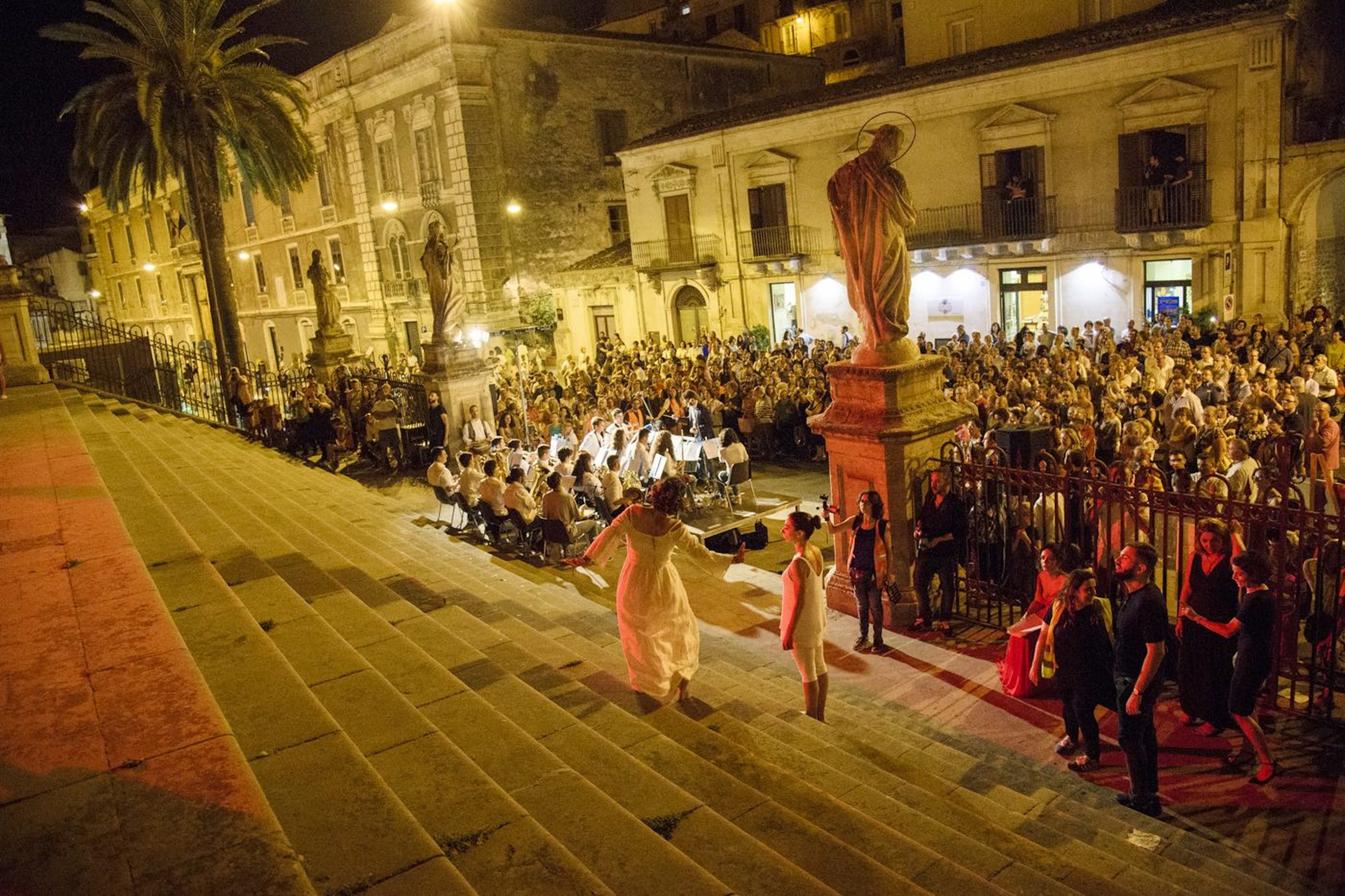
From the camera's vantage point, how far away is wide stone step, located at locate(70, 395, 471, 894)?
126 inches

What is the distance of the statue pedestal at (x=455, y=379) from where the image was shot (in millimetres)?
14867

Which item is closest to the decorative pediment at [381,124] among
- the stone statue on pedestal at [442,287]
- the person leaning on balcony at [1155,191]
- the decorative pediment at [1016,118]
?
the stone statue on pedestal at [442,287]

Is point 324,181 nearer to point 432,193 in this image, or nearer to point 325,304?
point 432,193

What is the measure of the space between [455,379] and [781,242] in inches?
612

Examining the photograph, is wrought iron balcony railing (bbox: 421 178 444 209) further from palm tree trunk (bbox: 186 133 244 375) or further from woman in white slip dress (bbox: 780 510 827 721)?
woman in white slip dress (bbox: 780 510 827 721)

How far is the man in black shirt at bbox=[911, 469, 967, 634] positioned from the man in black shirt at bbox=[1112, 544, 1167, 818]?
2.32 m

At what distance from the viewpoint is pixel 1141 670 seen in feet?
16.3

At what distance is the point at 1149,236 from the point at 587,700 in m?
19.9

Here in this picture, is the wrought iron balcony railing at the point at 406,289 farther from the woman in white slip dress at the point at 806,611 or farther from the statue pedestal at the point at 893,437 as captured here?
the woman in white slip dress at the point at 806,611

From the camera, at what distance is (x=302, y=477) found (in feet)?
47.0

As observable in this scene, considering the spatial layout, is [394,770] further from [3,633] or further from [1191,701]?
[1191,701]

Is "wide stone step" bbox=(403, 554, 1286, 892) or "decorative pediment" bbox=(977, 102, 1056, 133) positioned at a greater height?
"decorative pediment" bbox=(977, 102, 1056, 133)

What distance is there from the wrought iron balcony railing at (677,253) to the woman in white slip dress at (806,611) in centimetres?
2430

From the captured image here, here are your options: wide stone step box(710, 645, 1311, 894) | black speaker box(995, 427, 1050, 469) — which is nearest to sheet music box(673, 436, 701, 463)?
black speaker box(995, 427, 1050, 469)
